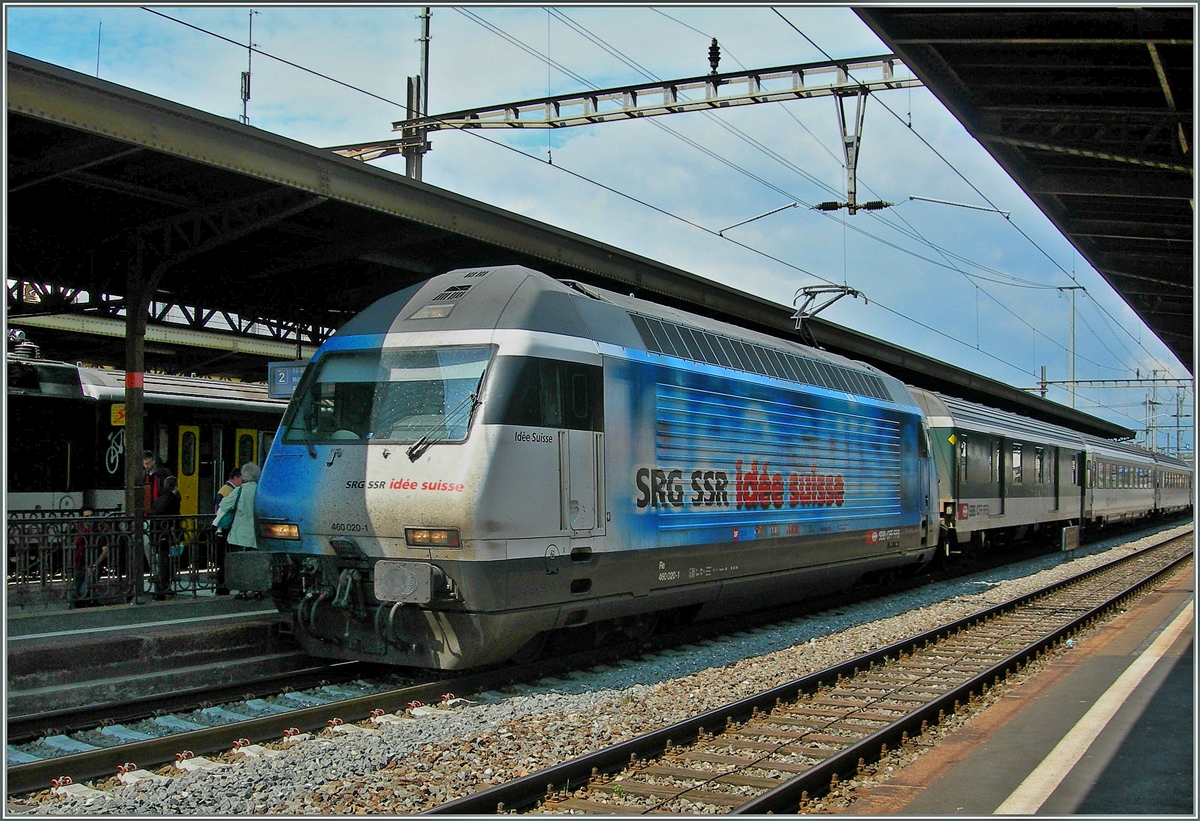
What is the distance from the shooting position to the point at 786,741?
7.43m

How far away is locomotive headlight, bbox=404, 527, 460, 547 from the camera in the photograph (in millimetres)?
8086

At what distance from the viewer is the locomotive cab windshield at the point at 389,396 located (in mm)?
8500

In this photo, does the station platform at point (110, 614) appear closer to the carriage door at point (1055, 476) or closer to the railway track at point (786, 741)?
the railway track at point (786, 741)

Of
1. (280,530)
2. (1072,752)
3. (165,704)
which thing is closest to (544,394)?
(280,530)

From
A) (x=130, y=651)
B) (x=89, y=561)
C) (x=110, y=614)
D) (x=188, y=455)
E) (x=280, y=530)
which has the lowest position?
(x=130, y=651)

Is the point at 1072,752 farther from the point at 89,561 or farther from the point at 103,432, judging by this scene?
the point at 103,432

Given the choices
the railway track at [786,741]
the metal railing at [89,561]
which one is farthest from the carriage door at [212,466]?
the railway track at [786,741]

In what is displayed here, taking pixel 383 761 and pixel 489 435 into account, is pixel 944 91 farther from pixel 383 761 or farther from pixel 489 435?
pixel 383 761

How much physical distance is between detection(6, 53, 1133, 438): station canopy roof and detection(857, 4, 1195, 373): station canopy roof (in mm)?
5788

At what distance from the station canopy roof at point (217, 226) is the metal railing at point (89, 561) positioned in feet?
9.25

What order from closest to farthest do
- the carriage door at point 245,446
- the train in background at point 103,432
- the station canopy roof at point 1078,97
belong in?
the station canopy roof at point 1078,97
the train in background at point 103,432
the carriage door at point 245,446

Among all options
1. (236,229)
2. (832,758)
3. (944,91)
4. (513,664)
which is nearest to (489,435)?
(513,664)

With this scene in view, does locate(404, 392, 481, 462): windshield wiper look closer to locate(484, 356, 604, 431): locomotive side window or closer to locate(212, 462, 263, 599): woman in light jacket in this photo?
locate(484, 356, 604, 431): locomotive side window

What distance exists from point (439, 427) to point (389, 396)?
27.9 inches
